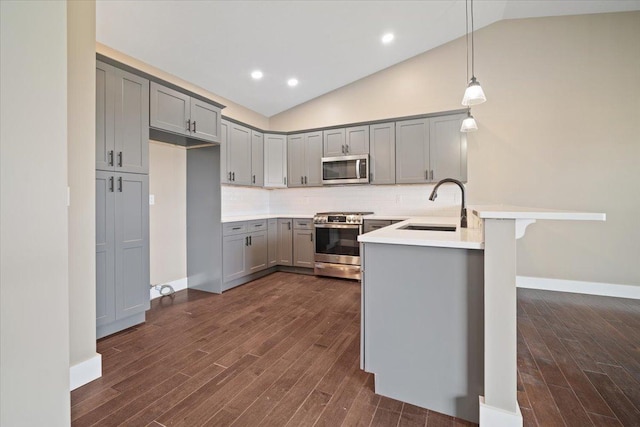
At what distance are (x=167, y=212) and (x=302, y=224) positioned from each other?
1896 mm

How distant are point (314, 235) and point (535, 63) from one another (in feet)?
12.2

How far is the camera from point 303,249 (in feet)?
14.5

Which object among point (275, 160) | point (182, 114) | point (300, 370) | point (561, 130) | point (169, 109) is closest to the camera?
point (300, 370)

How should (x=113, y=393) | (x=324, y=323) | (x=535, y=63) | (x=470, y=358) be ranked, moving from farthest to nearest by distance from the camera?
1. (x=535, y=63)
2. (x=324, y=323)
3. (x=113, y=393)
4. (x=470, y=358)

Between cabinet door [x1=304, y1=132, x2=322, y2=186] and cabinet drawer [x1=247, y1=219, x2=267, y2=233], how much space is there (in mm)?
995

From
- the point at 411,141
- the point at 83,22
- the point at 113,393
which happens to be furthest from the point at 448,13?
the point at 113,393

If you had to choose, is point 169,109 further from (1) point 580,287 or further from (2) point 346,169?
(1) point 580,287

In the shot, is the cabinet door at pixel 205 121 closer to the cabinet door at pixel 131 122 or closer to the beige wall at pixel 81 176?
the cabinet door at pixel 131 122

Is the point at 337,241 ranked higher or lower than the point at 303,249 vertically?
higher

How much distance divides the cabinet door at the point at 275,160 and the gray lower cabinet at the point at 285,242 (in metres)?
0.68

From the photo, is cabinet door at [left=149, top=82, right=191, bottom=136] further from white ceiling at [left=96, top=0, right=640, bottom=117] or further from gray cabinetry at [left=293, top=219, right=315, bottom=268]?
gray cabinetry at [left=293, top=219, right=315, bottom=268]

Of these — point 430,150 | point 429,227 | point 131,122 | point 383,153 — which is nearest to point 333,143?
point 383,153

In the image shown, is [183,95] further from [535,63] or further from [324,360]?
[535,63]

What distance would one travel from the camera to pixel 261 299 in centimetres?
333
